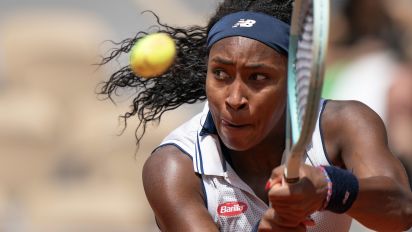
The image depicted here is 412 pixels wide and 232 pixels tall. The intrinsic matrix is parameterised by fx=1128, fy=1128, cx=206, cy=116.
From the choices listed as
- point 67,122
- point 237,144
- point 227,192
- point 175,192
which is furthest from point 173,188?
point 67,122

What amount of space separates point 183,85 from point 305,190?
1388mm

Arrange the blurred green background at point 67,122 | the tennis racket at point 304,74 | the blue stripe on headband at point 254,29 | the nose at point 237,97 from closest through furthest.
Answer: the tennis racket at point 304,74
the nose at point 237,97
the blue stripe on headband at point 254,29
the blurred green background at point 67,122

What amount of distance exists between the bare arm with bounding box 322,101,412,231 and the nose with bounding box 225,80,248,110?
15.4 inches

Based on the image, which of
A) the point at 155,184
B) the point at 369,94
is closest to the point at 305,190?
the point at 155,184

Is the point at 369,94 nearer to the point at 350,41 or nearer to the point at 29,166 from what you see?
the point at 350,41

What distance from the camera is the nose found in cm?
349

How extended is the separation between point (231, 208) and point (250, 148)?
0.22 m

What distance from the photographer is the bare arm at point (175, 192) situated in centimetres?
367

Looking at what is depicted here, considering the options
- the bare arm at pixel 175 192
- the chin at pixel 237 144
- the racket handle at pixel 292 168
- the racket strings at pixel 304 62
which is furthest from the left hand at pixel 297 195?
the bare arm at pixel 175 192

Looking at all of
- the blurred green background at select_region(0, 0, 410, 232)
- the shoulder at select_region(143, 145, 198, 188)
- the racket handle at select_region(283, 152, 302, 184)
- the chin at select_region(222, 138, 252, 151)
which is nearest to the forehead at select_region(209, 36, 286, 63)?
the chin at select_region(222, 138, 252, 151)

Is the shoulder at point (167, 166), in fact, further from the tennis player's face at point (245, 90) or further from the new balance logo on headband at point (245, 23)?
the new balance logo on headband at point (245, 23)

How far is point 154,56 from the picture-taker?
4.36 metres

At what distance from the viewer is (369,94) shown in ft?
17.5

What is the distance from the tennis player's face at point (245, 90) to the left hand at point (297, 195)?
Result: 0.48 m
